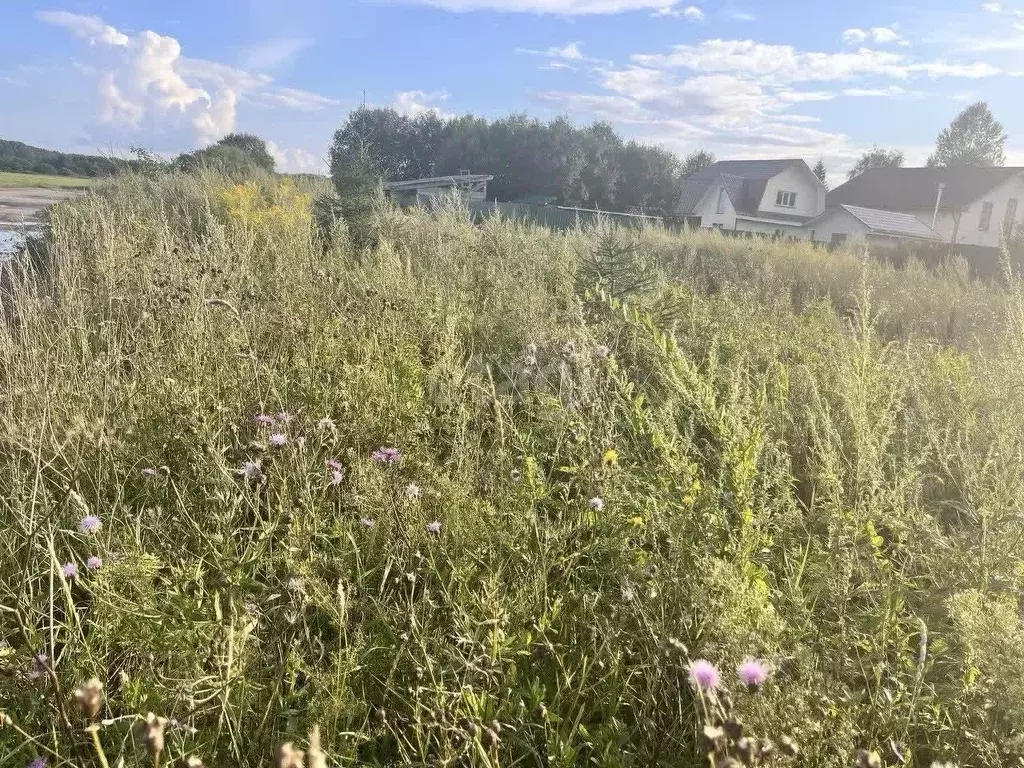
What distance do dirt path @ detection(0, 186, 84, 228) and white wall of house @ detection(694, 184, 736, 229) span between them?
31433mm

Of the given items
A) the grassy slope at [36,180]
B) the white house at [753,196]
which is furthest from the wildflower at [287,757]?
the white house at [753,196]

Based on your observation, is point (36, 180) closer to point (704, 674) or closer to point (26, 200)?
point (26, 200)

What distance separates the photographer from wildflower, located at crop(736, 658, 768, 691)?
1.07m

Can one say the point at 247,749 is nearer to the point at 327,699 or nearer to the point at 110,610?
the point at 327,699

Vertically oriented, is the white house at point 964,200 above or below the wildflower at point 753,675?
above

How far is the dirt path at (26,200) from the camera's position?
9.84 meters

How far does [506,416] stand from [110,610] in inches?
63.6

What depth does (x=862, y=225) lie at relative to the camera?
97.5ft

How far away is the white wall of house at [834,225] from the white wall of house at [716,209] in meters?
4.37

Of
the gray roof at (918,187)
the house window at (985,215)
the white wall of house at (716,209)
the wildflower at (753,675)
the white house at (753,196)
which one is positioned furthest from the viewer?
the white house at (753,196)

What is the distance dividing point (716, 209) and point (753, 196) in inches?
95.5

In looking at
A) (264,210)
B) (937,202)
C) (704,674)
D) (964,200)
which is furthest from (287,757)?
(964,200)

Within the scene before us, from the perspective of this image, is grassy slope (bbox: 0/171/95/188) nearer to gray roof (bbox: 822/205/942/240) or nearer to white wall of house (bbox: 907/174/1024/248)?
gray roof (bbox: 822/205/942/240)

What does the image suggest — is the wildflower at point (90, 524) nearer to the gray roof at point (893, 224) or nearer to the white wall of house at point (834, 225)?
the gray roof at point (893, 224)
